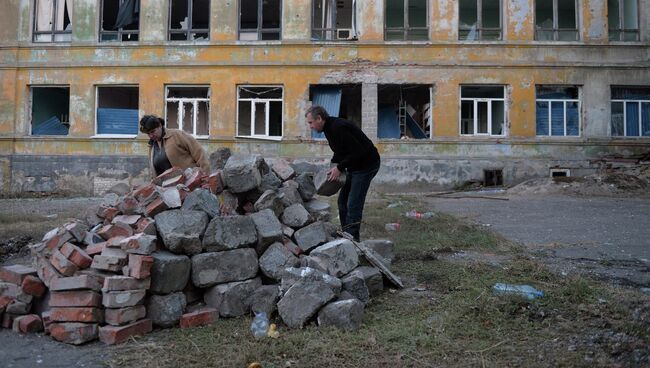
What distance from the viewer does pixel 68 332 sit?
3350mm

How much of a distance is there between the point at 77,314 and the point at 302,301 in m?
1.63

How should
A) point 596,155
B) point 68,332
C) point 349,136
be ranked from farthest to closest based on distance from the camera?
point 596,155, point 349,136, point 68,332

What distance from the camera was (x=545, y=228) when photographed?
8.24 meters

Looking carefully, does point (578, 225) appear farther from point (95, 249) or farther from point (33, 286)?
point (33, 286)

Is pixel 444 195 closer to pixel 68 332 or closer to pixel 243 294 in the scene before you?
pixel 243 294

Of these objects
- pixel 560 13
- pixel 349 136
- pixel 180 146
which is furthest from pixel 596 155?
pixel 180 146

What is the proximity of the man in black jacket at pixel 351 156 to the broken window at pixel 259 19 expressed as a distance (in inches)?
474

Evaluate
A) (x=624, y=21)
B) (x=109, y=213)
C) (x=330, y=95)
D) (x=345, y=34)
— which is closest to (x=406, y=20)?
(x=345, y=34)

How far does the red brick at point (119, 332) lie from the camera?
10.8 feet

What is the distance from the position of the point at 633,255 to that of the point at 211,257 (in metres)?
5.43

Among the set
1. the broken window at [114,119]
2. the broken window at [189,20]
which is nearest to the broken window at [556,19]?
the broken window at [189,20]

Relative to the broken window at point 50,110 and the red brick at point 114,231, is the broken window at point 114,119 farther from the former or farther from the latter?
the red brick at point 114,231

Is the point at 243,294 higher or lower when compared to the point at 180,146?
lower

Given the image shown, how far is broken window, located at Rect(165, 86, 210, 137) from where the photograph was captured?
16.2 meters
